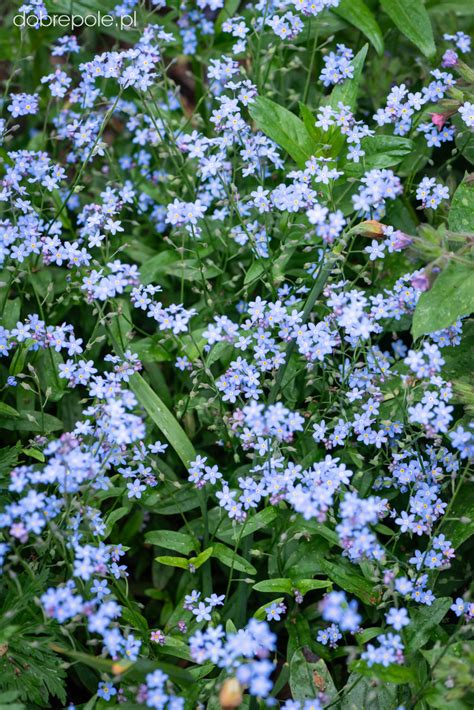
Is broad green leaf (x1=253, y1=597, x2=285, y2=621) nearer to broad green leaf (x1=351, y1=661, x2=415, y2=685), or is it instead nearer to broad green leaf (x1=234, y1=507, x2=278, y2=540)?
broad green leaf (x1=234, y1=507, x2=278, y2=540)

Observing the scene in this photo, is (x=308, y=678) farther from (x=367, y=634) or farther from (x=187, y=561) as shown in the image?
(x=187, y=561)

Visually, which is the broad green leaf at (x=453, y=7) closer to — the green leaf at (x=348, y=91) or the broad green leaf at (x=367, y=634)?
the green leaf at (x=348, y=91)

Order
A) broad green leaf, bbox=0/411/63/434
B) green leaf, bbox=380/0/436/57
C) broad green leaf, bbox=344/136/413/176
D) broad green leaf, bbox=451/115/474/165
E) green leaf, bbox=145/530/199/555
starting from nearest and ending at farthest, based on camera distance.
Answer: green leaf, bbox=145/530/199/555 → broad green leaf, bbox=0/411/63/434 → broad green leaf, bbox=344/136/413/176 → broad green leaf, bbox=451/115/474/165 → green leaf, bbox=380/0/436/57

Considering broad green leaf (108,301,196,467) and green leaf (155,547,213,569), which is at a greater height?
broad green leaf (108,301,196,467)

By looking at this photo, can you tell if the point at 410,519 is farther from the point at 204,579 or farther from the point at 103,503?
the point at 103,503

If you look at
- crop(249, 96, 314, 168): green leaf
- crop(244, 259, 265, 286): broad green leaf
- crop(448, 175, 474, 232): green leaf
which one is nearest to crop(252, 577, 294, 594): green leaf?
crop(244, 259, 265, 286): broad green leaf

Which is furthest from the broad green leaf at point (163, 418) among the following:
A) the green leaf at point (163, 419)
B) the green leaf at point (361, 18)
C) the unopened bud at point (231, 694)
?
the green leaf at point (361, 18)

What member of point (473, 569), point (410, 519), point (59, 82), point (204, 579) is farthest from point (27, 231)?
point (473, 569)
